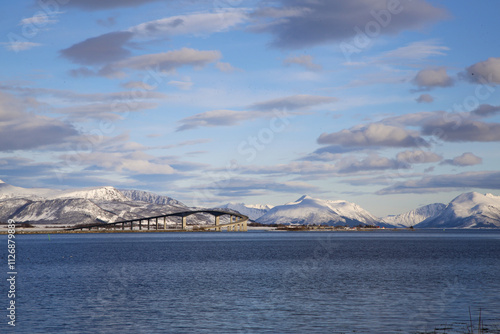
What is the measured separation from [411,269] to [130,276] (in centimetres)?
4191

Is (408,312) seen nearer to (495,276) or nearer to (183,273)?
(495,276)

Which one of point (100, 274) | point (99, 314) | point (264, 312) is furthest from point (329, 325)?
point (100, 274)

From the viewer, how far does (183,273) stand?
81875 millimetres

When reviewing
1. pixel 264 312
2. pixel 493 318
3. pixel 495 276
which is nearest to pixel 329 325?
pixel 264 312

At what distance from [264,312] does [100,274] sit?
136 ft

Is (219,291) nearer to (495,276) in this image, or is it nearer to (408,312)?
(408,312)

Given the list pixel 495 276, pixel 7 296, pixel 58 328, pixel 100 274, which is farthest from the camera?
pixel 100 274

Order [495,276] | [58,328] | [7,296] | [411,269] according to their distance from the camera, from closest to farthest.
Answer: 1. [58,328]
2. [7,296]
3. [495,276]
4. [411,269]

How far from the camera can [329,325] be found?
3984cm

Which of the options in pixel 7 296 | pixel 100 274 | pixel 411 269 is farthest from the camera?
pixel 411 269

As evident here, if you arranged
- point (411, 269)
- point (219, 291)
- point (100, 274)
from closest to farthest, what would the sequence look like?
1. point (219, 291)
2. point (100, 274)
3. point (411, 269)

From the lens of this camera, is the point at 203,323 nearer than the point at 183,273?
Yes

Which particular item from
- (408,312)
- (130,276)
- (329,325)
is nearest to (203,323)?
(329,325)

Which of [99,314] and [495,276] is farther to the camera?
[495,276]
